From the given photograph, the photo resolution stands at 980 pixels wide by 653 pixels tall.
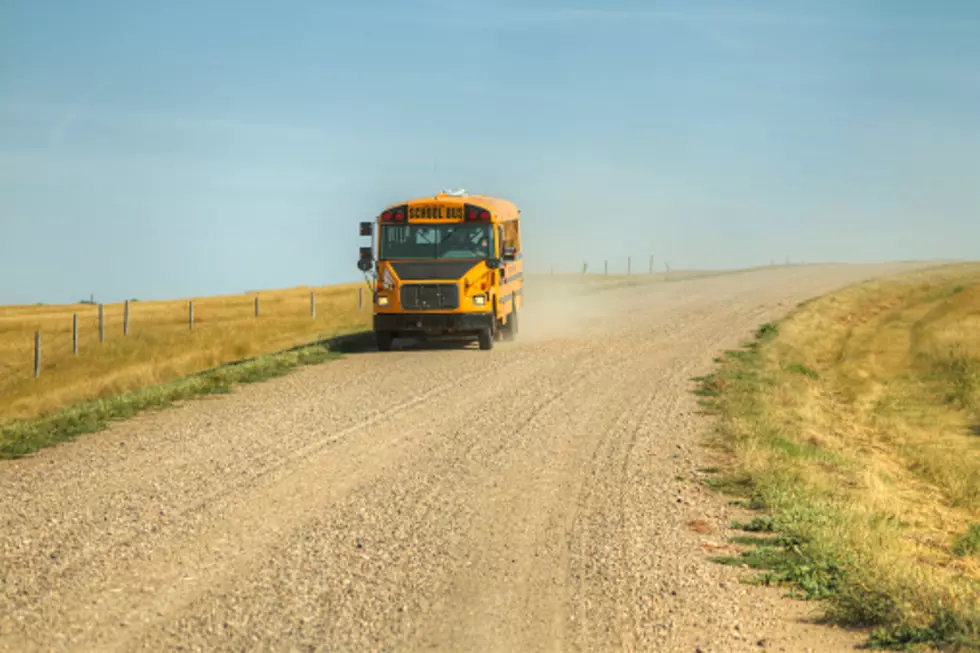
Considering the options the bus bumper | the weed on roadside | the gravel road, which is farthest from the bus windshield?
the gravel road

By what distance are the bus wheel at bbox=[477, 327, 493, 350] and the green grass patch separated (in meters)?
2.93

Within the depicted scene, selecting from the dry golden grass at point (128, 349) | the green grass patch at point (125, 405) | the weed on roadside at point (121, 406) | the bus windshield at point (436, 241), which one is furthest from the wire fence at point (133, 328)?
the weed on roadside at point (121, 406)

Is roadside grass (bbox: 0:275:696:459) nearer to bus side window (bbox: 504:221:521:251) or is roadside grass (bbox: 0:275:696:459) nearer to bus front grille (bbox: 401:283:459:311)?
bus front grille (bbox: 401:283:459:311)

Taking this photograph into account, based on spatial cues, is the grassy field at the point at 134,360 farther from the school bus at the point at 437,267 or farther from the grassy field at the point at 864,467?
the grassy field at the point at 864,467

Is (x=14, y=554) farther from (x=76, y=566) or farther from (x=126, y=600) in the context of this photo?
(x=126, y=600)

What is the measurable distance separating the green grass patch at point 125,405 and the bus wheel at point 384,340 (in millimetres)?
1130

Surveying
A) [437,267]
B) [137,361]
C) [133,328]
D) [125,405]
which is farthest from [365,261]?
[133,328]

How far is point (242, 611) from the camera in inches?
267

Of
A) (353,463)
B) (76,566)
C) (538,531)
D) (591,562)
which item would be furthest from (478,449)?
(76,566)

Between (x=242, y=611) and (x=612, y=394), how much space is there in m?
10.7

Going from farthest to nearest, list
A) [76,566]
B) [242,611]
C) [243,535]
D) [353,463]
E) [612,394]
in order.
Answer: [612,394] < [353,463] < [243,535] < [76,566] < [242,611]

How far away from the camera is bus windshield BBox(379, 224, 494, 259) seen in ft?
75.1

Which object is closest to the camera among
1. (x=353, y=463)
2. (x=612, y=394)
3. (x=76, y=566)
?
(x=76, y=566)

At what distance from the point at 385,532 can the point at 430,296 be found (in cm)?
1384
